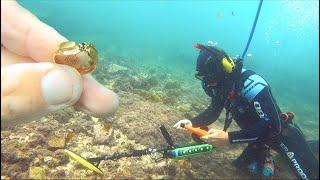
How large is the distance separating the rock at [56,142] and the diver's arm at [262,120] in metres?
2.78

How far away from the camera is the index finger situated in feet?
4.14

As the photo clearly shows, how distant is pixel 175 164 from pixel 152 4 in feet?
544

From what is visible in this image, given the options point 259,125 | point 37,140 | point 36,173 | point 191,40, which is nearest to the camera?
point 36,173

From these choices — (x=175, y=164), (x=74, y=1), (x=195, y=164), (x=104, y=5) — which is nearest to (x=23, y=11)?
(x=175, y=164)

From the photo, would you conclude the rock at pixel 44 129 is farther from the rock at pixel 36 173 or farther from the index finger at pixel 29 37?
the index finger at pixel 29 37

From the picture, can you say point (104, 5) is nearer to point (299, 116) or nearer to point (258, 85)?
point (299, 116)

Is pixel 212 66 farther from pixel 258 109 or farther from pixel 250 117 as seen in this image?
pixel 250 117

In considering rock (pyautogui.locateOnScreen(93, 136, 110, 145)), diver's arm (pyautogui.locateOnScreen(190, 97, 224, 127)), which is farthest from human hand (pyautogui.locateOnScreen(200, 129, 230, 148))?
rock (pyautogui.locateOnScreen(93, 136, 110, 145))

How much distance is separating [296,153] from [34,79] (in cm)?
622

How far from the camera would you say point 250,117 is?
6.05 m

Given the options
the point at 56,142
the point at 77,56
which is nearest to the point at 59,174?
the point at 56,142

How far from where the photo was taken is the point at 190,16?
164m

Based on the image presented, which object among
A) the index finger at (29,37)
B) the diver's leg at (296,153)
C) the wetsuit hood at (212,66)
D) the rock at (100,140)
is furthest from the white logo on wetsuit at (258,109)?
the index finger at (29,37)

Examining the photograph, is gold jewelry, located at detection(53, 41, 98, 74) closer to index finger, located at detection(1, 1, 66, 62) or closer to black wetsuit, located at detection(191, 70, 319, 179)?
index finger, located at detection(1, 1, 66, 62)
